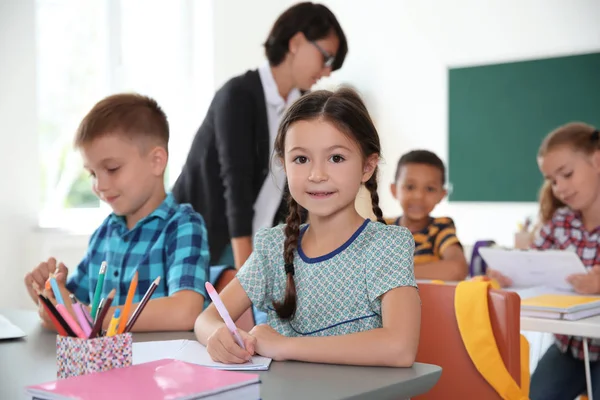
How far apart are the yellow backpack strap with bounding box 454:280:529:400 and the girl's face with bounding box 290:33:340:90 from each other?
4.13ft

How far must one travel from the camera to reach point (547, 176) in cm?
271

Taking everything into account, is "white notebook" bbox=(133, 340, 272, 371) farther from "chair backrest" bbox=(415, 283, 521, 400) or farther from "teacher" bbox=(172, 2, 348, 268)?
"teacher" bbox=(172, 2, 348, 268)

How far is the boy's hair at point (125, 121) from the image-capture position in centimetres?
172

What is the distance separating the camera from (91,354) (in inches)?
36.6

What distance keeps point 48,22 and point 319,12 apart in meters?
3.00

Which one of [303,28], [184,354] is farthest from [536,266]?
[184,354]

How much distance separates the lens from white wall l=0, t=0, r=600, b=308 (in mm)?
4398

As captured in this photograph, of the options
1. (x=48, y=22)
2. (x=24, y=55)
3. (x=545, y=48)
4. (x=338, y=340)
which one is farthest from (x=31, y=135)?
(x=338, y=340)

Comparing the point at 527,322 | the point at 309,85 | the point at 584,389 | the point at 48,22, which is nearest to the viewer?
the point at 527,322

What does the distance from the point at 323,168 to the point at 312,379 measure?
1.49ft

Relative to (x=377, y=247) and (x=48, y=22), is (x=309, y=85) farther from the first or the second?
(x=48, y=22)

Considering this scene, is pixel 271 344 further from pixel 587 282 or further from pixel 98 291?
pixel 587 282

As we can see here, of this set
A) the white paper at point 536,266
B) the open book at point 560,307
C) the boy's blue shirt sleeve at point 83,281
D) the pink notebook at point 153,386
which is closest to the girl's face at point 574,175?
the white paper at point 536,266

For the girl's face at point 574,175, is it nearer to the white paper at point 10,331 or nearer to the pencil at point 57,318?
the white paper at point 10,331
